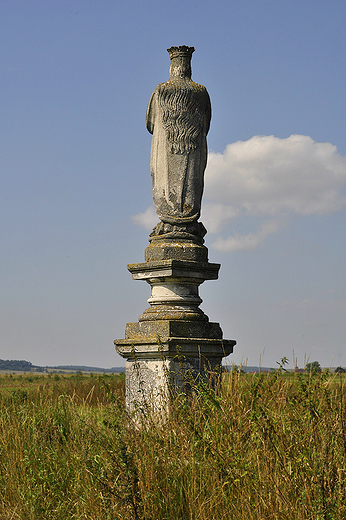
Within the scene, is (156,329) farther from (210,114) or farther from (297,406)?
(210,114)

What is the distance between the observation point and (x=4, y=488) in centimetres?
442

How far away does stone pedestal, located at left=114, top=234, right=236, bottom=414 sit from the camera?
575 cm

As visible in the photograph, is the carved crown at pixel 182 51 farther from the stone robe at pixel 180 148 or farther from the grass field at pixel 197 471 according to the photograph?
the grass field at pixel 197 471

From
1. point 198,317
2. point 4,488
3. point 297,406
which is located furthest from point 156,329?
point 4,488

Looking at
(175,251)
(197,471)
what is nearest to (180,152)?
(175,251)

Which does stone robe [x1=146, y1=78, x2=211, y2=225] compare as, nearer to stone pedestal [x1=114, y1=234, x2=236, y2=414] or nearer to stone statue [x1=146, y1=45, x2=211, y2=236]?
stone statue [x1=146, y1=45, x2=211, y2=236]

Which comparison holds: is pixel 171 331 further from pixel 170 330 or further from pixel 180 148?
pixel 180 148

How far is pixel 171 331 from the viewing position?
5.84 m

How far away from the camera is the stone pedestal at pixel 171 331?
18.9 ft

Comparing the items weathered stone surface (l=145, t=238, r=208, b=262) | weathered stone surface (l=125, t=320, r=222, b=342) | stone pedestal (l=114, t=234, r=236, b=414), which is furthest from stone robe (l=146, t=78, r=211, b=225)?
weathered stone surface (l=125, t=320, r=222, b=342)

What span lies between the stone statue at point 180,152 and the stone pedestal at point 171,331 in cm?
27

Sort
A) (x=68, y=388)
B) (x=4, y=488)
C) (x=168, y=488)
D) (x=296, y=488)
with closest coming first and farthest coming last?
(x=296, y=488)
(x=168, y=488)
(x=4, y=488)
(x=68, y=388)

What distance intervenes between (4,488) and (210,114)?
449cm

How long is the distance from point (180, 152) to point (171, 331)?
2.03 meters
